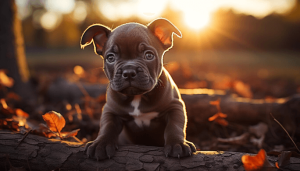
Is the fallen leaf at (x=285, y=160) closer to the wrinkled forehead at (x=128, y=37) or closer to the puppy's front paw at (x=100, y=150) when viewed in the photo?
the puppy's front paw at (x=100, y=150)

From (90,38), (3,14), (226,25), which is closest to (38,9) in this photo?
(226,25)

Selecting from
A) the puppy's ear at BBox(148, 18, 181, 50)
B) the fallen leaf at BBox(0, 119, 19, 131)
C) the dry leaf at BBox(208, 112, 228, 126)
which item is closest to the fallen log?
the dry leaf at BBox(208, 112, 228, 126)

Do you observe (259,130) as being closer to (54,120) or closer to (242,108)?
(242,108)

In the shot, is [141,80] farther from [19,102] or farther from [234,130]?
[19,102]

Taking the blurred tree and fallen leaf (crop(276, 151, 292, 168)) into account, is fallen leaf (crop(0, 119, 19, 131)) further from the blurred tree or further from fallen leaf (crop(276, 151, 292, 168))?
the blurred tree

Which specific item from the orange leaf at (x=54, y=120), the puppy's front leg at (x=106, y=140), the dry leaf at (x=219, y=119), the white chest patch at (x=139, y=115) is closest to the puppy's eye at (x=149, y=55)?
the white chest patch at (x=139, y=115)
